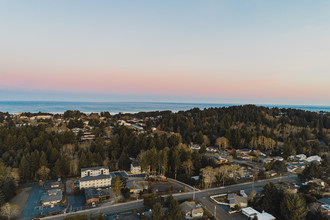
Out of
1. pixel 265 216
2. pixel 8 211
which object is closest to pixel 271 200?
pixel 265 216

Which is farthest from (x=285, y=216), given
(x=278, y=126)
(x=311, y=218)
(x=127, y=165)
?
(x=278, y=126)

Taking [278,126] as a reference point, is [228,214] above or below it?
below

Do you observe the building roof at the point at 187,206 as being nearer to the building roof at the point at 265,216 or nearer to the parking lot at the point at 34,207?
the building roof at the point at 265,216

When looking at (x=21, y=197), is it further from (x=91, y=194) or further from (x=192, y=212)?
(x=192, y=212)

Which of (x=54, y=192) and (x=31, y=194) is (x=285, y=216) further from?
(x=31, y=194)

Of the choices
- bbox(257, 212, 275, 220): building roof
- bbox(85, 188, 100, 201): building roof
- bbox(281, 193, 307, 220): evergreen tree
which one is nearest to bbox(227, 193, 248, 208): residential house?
bbox(257, 212, 275, 220): building roof

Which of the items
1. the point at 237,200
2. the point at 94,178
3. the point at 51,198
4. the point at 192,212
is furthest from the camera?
the point at 94,178
